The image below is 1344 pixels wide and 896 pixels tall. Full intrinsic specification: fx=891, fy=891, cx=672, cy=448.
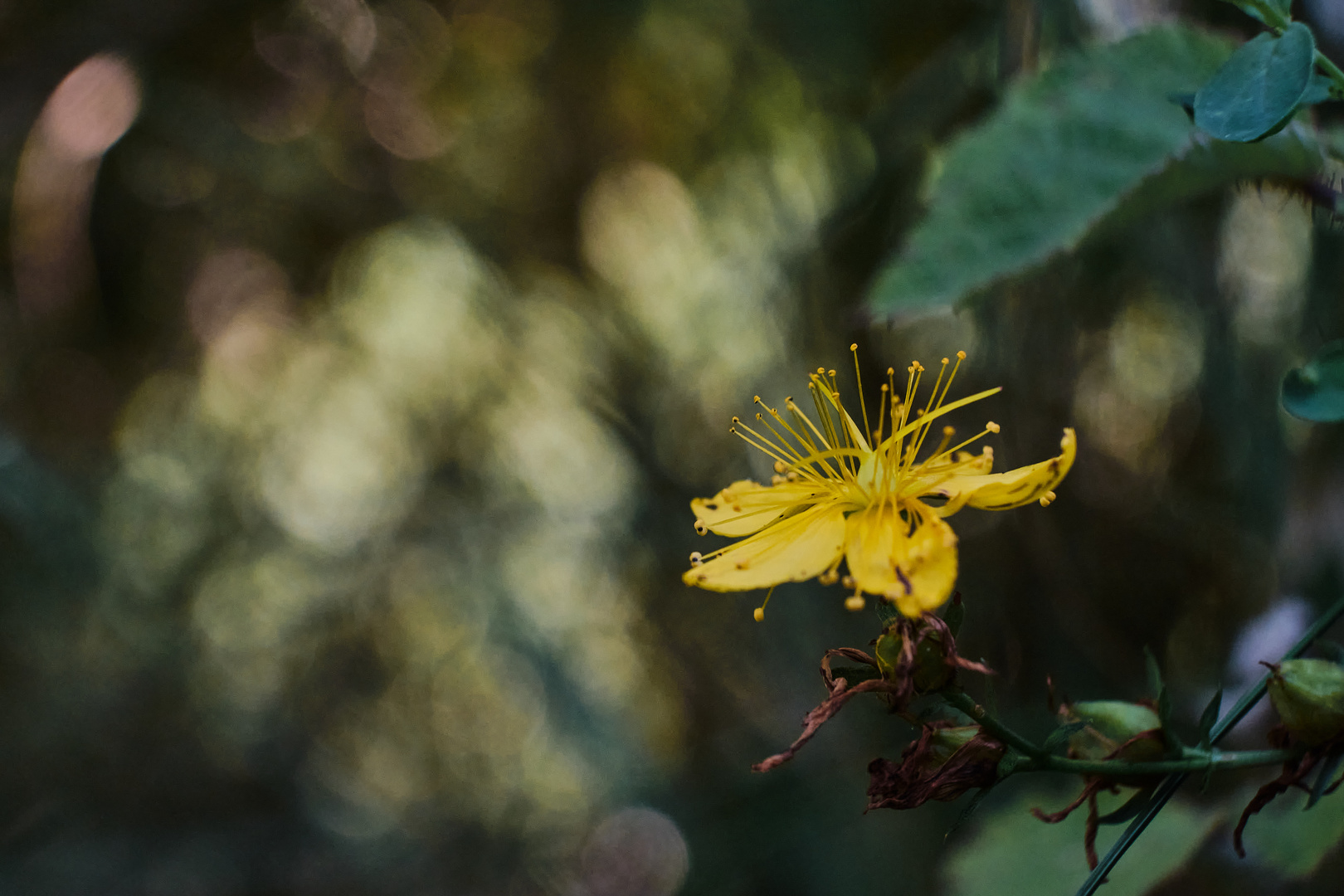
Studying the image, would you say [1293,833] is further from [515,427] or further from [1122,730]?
[515,427]

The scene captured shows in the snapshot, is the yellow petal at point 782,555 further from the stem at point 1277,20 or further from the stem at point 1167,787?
the stem at point 1277,20

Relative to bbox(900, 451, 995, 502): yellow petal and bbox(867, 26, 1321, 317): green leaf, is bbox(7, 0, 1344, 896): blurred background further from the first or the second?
bbox(900, 451, 995, 502): yellow petal

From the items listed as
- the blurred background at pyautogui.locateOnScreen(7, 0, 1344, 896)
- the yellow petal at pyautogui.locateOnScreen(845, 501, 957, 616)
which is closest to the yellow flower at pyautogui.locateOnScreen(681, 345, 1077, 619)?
the yellow petal at pyautogui.locateOnScreen(845, 501, 957, 616)

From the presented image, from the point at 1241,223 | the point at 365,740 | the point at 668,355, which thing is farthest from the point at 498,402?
the point at 1241,223

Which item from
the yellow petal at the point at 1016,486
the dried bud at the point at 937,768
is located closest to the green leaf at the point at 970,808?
the dried bud at the point at 937,768

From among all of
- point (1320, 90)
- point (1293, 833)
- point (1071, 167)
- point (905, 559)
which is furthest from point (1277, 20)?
point (1293, 833)

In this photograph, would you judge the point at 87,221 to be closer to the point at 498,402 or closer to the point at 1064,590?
the point at 498,402
